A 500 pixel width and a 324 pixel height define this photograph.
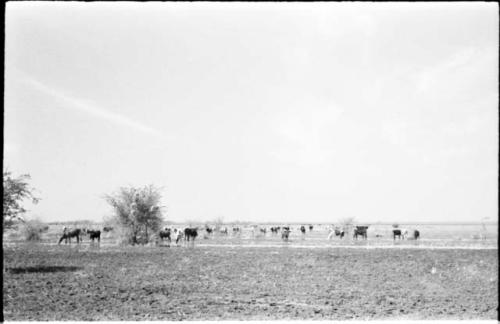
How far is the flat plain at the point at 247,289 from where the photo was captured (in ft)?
28.7

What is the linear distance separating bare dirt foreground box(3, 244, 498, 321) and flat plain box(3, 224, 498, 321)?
2 centimetres

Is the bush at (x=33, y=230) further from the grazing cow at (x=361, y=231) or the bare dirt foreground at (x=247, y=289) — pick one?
the grazing cow at (x=361, y=231)

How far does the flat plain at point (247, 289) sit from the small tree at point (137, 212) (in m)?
7.77

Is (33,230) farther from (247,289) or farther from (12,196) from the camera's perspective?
(247,289)

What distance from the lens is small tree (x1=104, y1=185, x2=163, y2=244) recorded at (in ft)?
80.9

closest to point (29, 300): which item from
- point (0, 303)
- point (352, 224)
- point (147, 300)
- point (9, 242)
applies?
point (0, 303)

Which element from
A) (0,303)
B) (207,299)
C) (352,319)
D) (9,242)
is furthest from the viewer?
(9,242)

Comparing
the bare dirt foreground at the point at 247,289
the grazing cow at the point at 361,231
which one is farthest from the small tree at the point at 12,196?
the grazing cow at the point at 361,231

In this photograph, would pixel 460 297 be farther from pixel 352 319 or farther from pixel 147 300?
pixel 147 300

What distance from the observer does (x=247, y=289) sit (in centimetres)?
1094

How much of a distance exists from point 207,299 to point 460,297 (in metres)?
6.74

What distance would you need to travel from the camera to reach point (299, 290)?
10.8 meters

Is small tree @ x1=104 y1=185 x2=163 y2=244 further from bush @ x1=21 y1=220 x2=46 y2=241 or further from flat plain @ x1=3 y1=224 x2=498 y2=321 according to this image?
flat plain @ x1=3 y1=224 x2=498 y2=321

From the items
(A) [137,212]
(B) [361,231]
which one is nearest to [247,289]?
(A) [137,212]
